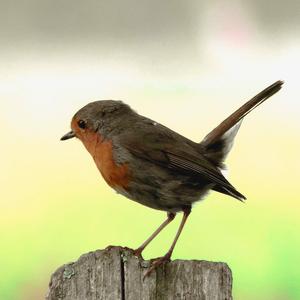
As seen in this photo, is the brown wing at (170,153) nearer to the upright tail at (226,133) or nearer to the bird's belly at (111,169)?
the bird's belly at (111,169)

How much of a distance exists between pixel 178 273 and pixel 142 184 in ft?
3.33

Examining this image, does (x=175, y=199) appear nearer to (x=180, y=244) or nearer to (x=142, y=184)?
(x=142, y=184)

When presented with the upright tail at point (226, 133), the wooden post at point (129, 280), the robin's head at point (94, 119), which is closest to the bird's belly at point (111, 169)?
the robin's head at point (94, 119)

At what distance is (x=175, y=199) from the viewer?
432 cm

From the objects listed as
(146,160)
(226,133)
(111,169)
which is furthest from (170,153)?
(226,133)

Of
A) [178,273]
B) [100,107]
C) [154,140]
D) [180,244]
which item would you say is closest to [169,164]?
[154,140]

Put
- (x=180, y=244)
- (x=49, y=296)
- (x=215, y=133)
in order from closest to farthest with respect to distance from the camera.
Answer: (x=49, y=296) → (x=215, y=133) → (x=180, y=244)

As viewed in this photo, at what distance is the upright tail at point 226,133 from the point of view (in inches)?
185

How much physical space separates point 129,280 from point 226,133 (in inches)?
68.6

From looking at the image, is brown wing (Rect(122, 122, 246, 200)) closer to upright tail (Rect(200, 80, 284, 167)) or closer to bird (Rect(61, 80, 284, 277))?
bird (Rect(61, 80, 284, 277))

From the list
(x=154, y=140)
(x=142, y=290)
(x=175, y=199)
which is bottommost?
(x=142, y=290)

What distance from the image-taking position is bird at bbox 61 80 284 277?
167 inches

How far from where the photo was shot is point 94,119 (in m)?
4.41

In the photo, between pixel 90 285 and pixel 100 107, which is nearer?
pixel 90 285
